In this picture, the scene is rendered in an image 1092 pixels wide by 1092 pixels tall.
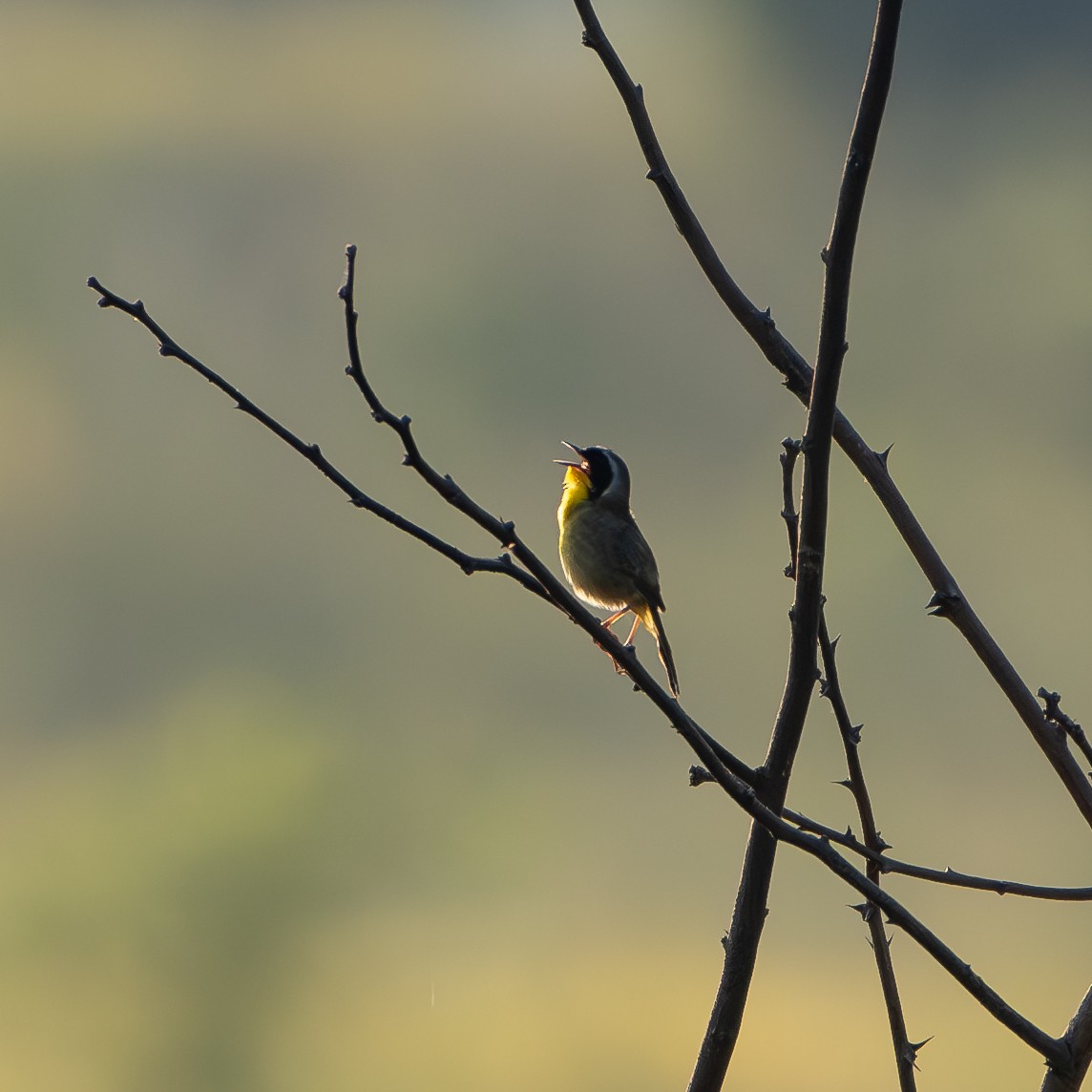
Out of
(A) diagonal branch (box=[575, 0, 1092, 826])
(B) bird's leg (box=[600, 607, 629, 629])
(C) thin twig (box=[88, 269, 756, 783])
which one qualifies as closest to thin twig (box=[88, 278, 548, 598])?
(C) thin twig (box=[88, 269, 756, 783])

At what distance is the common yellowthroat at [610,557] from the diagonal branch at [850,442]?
3.08 meters

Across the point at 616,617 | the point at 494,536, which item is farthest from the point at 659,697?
the point at 616,617

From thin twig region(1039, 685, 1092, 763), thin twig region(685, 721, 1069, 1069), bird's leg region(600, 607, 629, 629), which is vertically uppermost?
bird's leg region(600, 607, 629, 629)

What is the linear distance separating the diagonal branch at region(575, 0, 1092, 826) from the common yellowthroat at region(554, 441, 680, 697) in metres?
3.08

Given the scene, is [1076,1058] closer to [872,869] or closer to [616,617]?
[872,869]

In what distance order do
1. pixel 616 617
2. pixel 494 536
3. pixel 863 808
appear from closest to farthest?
pixel 494 536 < pixel 863 808 < pixel 616 617

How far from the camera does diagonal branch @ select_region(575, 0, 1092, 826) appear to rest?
2312mm

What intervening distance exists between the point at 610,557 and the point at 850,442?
3228 mm

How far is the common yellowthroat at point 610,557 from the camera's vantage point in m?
5.77

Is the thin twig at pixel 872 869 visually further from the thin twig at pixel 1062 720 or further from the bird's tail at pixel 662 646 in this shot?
the bird's tail at pixel 662 646

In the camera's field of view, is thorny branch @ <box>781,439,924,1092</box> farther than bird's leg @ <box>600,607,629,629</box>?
No

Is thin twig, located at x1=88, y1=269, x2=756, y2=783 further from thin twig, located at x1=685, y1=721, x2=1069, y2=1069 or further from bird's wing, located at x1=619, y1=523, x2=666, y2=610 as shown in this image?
bird's wing, located at x1=619, y1=523, x2=666, y2=610

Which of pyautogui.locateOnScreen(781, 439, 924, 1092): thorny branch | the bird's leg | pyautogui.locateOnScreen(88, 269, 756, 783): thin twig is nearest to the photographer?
pyautogui.locateOnScreen(88, 269, 756, 783): thin twig

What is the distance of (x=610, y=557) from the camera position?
5758 mm
